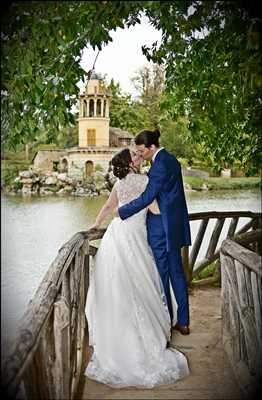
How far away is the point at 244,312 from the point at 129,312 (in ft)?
2.37

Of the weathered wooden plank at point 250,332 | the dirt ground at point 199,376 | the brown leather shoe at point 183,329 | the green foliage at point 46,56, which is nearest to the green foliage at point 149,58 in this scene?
the green foliage at point 46,56

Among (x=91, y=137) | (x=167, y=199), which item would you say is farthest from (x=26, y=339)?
(x=91, y=137)

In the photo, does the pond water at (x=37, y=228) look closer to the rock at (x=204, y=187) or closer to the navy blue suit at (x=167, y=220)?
the rock at (x=204, y=187)

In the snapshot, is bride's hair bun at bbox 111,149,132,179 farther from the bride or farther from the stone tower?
the stone tower

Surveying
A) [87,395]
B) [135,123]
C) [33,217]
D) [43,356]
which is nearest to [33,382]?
[43,356]

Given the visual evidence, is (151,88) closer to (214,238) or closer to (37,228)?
(214,238)

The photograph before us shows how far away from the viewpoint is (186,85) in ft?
13.6

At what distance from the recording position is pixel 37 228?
13.3 feet

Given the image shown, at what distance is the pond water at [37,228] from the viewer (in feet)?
6.21

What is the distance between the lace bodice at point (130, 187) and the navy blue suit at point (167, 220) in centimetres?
5

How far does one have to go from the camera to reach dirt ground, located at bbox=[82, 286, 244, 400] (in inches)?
107

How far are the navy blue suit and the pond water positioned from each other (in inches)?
32.7

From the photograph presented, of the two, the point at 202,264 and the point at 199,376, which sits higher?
the point at 202,264

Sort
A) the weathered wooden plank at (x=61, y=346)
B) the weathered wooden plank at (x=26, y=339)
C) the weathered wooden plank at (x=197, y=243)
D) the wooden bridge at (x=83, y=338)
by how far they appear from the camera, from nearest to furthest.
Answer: the weathered wooden plank at (x=26, y=339) < the wooden bridge at (x=83, y=338) < the weathered wooden plank at (x=61, y=346) < the weathered wooden plank at (x=197, y=243)
